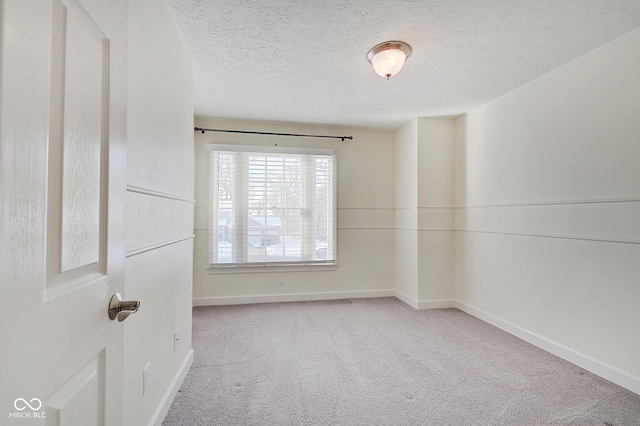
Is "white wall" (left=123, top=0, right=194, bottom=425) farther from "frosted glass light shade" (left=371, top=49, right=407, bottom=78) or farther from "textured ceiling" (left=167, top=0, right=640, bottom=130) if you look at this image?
"frosted glass light shade" (left=371, top=49, right=407, bottom=78)

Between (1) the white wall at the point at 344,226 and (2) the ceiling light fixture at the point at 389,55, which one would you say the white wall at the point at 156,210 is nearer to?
(2) the ceiling light fixture at the point at 389,55

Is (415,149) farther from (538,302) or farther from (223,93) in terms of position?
(223,93)

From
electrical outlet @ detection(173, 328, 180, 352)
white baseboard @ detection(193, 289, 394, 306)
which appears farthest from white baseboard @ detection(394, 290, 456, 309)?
electrical outlet @ detection(173, 328, 180, 352)

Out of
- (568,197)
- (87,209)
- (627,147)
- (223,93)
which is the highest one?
(223,93)

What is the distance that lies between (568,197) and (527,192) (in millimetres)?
376

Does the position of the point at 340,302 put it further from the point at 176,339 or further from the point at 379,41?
the point at 379,41

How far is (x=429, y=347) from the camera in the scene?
258cm

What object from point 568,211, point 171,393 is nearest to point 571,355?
point 568,211

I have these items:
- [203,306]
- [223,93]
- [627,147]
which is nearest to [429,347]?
[627,147]

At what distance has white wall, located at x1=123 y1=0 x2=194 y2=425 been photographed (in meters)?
1.28

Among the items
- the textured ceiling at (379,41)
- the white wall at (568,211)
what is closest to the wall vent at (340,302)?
the white wall at (568,211)

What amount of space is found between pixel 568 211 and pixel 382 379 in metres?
1.99

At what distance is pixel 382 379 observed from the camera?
6.80 ft

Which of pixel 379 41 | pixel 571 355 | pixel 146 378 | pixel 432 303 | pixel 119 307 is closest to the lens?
pixel 119 307
